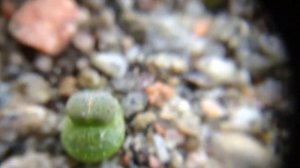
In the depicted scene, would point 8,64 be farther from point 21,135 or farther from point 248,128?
point 248,128

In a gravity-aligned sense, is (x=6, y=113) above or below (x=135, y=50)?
below

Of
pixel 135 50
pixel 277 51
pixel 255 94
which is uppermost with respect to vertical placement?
pixel 277 51

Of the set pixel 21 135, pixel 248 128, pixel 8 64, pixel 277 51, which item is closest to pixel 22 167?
pixel 21 135

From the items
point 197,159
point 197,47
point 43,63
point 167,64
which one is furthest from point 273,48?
point 43,63

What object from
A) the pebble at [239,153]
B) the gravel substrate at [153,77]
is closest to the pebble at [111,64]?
the gravel substrate at [153,77]

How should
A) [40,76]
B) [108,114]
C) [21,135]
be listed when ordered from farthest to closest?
1. [40,76]
2. [21,135]
3. [108,114]

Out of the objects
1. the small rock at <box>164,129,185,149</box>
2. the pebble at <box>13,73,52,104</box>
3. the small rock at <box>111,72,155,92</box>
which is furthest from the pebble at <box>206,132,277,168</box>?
the pebble at <box>13,73,52,104</box>
